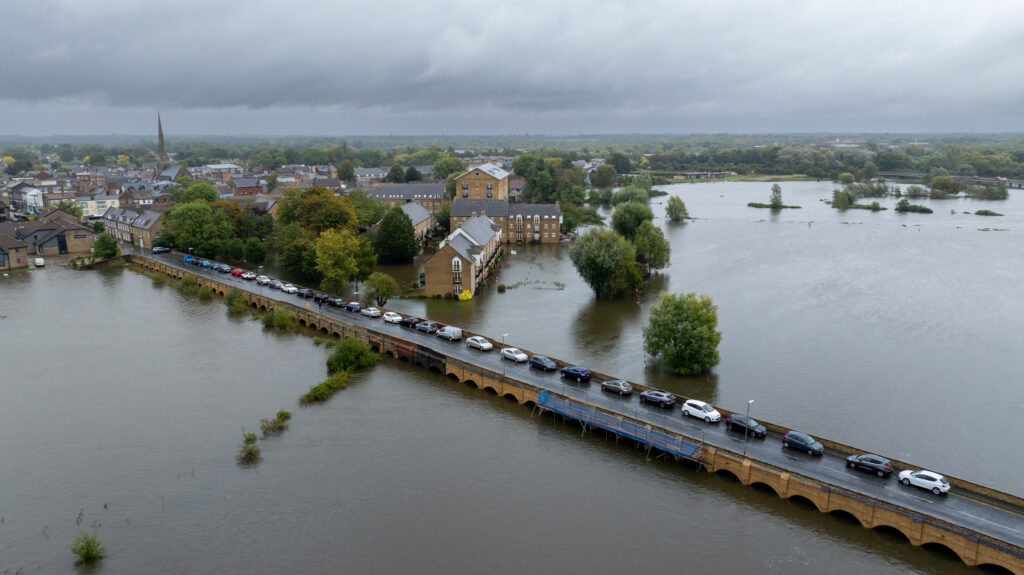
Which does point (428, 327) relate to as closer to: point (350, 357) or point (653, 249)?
point (350, 357)

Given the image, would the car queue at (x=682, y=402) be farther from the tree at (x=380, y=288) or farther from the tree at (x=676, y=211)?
the tree at (x=676, y=211)

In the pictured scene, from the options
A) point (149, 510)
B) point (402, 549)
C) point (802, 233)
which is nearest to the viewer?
point (402, 549)

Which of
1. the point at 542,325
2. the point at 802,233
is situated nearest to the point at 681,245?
the point at 802,233

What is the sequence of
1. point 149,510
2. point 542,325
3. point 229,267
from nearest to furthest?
point 149,510
point 542,325
point 229,267

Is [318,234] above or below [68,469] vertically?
above

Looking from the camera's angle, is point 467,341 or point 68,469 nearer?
point 68,469

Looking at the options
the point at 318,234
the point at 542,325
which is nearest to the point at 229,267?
the point at 318,234

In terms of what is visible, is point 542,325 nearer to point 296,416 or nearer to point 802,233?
point 296,416

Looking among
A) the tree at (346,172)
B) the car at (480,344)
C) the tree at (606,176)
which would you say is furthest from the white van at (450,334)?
the tree at (606,176)
